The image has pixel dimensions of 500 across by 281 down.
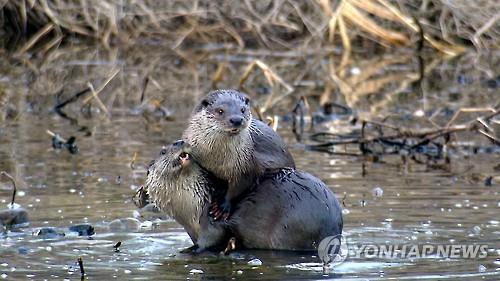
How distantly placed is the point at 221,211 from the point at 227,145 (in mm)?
311

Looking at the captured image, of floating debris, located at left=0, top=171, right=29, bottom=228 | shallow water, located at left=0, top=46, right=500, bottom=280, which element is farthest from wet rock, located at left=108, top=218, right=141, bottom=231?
floating debris, located at left=0, top=171, right=29, bottom=228

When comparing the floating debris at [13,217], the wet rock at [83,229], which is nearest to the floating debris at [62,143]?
the floating debris at [13,217]

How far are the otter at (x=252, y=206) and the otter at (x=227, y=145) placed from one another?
43 mm

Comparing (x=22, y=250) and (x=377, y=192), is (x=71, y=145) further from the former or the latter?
(x=22, y=250)

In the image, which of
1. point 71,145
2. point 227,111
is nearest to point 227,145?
point 227,111

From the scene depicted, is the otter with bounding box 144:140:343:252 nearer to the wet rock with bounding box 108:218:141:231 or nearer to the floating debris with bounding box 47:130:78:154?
the wet rock with bounding box 108:218:141:231

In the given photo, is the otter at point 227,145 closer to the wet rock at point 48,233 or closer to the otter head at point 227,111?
the otter head at point 227,111

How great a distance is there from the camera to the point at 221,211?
554 cm

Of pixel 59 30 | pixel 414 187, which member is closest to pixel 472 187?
pixel 414 187

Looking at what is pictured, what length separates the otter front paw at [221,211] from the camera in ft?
18.1

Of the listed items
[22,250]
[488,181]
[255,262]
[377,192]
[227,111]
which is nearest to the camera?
[255,262]

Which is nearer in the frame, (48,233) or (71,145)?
(48,233)

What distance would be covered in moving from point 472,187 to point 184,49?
10.7 meters

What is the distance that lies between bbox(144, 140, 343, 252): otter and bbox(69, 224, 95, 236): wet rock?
358 millimetres
